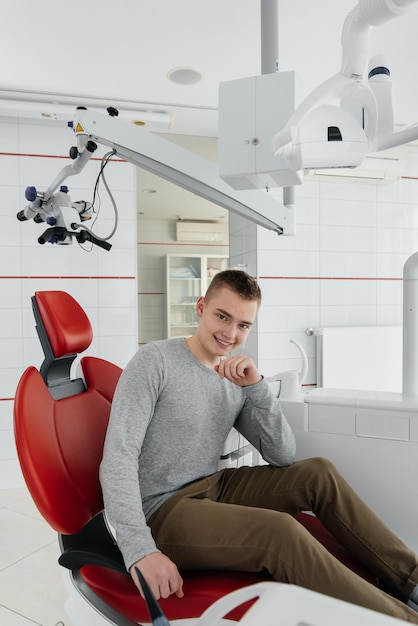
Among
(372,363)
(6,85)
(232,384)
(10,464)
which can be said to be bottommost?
(10,464)

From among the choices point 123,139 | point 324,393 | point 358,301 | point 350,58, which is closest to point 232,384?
point 324,393

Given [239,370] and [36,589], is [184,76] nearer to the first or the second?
[239,370]

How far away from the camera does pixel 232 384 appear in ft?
4.85

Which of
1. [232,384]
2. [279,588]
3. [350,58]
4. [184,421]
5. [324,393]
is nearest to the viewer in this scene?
[279,588]

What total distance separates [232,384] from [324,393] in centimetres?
42

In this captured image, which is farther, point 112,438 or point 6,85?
point 6,85

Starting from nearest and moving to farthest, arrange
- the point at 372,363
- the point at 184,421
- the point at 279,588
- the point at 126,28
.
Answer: the point at 279,588, the point at 184,421, the point at 126,28, the point at 372,363

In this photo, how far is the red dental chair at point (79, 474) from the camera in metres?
1.08

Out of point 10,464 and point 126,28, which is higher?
point 126,28

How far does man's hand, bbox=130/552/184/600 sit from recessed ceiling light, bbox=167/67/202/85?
8.46ft

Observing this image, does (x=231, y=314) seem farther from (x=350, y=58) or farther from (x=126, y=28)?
(x=126, y=28)

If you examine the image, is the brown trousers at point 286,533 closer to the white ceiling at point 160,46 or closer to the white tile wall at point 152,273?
the white ceiling at point 160,46

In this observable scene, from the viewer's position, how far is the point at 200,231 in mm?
7324

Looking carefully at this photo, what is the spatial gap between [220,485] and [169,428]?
0.28m
